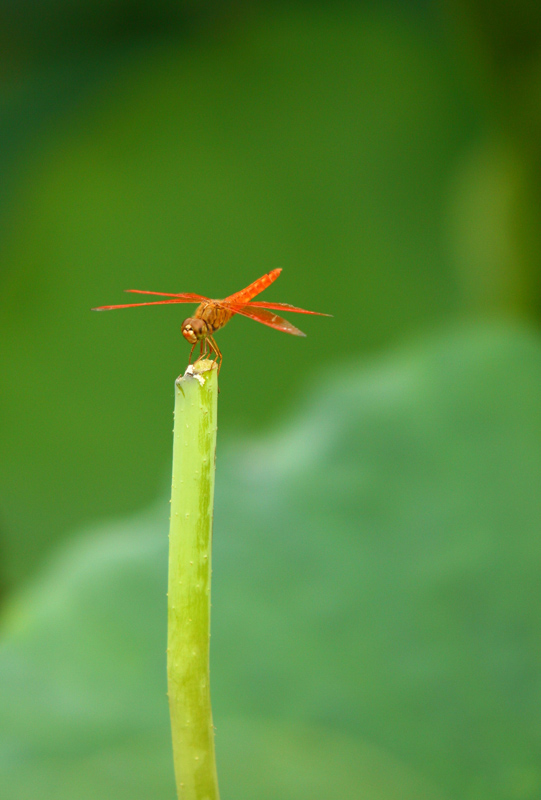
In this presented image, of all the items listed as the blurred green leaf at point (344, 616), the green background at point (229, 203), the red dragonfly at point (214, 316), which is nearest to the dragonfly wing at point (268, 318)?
the red dragonfly at point (214, 316)

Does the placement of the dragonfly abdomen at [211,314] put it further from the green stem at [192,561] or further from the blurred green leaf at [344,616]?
the blurred green leaf at [344,616]

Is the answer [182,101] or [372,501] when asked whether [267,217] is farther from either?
[372,501]

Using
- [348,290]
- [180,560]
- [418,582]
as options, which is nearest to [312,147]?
[348,290]

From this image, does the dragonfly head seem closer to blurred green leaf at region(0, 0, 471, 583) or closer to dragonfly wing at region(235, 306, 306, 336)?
dragonfly wing at region(235, 306, 306, 336)

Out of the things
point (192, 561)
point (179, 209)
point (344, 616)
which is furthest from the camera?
point (179, 209)

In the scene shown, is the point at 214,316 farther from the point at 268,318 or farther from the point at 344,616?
the point at 344,616

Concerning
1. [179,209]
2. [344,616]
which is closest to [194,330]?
[344,616]
